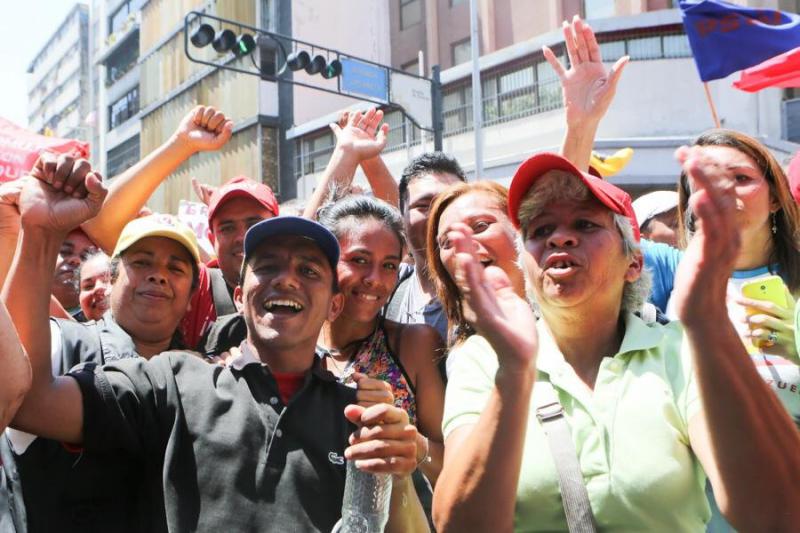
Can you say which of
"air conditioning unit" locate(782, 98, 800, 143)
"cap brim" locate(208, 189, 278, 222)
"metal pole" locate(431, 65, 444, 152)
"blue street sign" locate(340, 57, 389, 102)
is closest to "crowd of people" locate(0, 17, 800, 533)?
"cap brim" locate(208, 189, 278, 222)

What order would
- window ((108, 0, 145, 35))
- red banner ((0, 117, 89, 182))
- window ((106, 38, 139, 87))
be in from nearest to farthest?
red banner ((0, 117, 89, 182))
window ((106, 38, 139, 87))
window ((108, 0, 145, 35))

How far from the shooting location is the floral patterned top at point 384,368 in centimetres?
250

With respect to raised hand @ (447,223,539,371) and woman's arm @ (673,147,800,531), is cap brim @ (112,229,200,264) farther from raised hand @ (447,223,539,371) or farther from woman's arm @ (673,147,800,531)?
woman's arm @ (673,147,800,531)

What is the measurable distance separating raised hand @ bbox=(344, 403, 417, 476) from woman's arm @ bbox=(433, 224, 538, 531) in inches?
6.5

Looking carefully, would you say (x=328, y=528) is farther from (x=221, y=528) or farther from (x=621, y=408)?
(x=621, y=408)

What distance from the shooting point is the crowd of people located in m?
1.61

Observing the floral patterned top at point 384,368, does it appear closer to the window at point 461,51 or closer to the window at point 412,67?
the window at point 461,51

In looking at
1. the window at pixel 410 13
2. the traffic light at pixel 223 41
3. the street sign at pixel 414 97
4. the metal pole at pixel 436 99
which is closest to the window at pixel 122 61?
the window at pixel 410 13

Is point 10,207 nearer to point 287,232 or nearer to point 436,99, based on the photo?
point 287,232

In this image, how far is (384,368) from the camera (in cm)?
257

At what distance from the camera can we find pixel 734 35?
493cm

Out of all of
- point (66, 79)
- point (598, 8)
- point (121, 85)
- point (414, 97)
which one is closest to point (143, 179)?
point (414, 97)

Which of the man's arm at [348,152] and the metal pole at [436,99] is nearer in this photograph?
the man's arm at [348,152]

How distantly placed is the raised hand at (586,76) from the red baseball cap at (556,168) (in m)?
1.11
